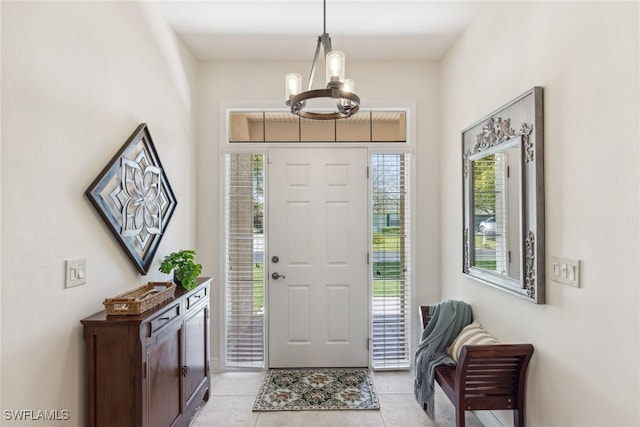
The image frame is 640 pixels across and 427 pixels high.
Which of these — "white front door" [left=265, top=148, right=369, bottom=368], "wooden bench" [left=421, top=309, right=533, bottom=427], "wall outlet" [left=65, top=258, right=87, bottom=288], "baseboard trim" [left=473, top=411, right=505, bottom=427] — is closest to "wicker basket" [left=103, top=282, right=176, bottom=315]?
"wall outlet" [left=65, top=258, right=87, bottom=288]

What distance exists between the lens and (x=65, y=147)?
1.65 metres

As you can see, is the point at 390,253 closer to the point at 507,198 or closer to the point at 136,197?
the point at 507,198

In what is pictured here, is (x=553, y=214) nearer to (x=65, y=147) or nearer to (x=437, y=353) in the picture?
(x=437, y=353)

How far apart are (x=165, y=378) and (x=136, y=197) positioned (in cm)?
104

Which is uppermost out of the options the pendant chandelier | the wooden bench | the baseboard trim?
the pendant chandelier

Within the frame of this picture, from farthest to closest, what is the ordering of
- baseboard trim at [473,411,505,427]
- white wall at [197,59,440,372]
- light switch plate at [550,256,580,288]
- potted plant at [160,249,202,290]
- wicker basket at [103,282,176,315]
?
white wall at [197,59,440,372]
potted plant at [160,249,202,290]
baseboard trim at [473,411,505,427]
wicker basket at [103,282,176,315]
light switch plate at [550,256,580,288]

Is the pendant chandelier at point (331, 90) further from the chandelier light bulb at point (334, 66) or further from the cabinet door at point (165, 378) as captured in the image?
the cabinet door at point (165, 378)

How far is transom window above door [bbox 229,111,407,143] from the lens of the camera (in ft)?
11.4

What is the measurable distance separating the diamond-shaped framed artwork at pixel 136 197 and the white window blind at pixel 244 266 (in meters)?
0.82

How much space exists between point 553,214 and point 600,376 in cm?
72

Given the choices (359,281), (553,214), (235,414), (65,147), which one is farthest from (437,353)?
(65,147)

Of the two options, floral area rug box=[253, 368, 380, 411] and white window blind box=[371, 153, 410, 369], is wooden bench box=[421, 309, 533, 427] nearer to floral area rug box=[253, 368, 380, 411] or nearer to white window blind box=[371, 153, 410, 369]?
floral area rug box=[253, 368, 380, 411]

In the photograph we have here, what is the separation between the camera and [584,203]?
1.59 m

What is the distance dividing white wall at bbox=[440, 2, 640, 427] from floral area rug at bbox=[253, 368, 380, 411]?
123 centimetres
